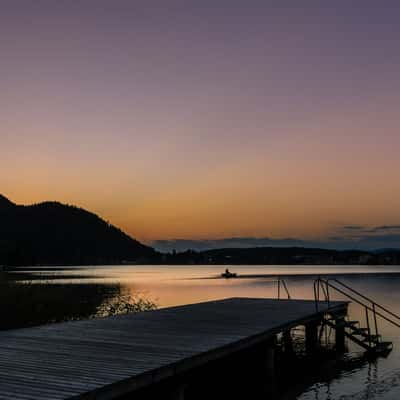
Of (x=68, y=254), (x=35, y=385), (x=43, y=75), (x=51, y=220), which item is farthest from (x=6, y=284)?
(x=68, y=254)

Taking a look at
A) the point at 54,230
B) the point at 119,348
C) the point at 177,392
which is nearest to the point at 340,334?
the point at 177,392

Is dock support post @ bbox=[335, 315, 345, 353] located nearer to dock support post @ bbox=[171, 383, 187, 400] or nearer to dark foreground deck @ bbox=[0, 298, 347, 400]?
dark foreground deck @ bbox=[0, 298, 347, 400]

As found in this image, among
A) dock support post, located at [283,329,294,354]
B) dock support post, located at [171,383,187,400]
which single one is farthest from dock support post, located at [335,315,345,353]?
dock support post, located at [171,383,187,400]

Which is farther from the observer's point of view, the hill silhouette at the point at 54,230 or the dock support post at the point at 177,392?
the hill silhouette at the point at 54,230

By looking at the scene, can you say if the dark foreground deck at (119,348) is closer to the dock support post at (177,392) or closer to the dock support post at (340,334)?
the dock support post at (177,392)

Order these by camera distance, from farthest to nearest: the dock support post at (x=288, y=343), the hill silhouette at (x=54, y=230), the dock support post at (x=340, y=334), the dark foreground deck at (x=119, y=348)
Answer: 1. the hill silhouette at (x=54, y=230)
2. the dock support post at (x=340, y=334)
3. the dock support post at (x=288, y=343)
4. the dark foreground deck at (x=119, y=348)

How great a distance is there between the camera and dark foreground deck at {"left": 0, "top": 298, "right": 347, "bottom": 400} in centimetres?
755

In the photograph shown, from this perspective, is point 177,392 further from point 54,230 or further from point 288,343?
point 54,230

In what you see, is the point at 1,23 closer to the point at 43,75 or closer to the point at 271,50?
the point at 43,75

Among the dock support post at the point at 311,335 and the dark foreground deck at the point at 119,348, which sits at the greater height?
the dark foreground deck at the point at 119,348

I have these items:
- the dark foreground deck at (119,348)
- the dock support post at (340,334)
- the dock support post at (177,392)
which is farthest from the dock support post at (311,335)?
the dock support post at (177,392)

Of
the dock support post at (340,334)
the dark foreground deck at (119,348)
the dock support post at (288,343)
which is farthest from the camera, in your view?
the dock support post at (340,334)

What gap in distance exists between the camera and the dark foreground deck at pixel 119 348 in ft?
24.8

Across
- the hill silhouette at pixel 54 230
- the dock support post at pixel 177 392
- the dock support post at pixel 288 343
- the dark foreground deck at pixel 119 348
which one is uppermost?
the hill silhouette at pixel 54 230
